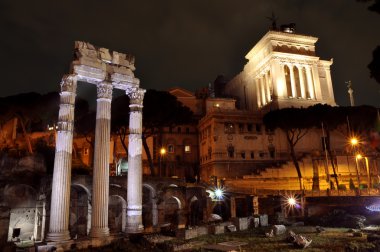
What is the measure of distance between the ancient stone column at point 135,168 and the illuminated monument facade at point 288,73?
3445cm

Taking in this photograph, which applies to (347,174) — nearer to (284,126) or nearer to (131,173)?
(284,126)

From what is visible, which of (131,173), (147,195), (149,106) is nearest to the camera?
(131,173)

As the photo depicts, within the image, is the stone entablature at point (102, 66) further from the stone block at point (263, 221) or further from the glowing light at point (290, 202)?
the glowing light at point (290, 202)

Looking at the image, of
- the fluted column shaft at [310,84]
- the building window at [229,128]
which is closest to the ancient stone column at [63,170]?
the building window at [229,128]

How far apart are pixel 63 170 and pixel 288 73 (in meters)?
46.4

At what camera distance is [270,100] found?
5059 centimetres

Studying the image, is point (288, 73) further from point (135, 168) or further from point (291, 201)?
point (135, 168)

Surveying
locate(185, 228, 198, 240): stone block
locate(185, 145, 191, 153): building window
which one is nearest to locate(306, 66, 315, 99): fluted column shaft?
locate(185, 145, 191, 153): building window

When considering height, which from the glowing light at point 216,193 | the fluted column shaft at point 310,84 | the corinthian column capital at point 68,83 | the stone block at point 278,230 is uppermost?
the fluted column shaft at point 310,84

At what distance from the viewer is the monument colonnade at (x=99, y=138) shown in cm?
1404

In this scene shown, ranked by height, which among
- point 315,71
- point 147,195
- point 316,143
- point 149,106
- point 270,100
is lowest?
point 147,195

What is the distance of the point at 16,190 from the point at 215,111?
25331mm

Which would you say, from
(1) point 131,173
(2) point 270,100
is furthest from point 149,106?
(2) point 270,100

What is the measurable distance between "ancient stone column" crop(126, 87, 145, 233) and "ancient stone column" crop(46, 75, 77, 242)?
344 centimetres
